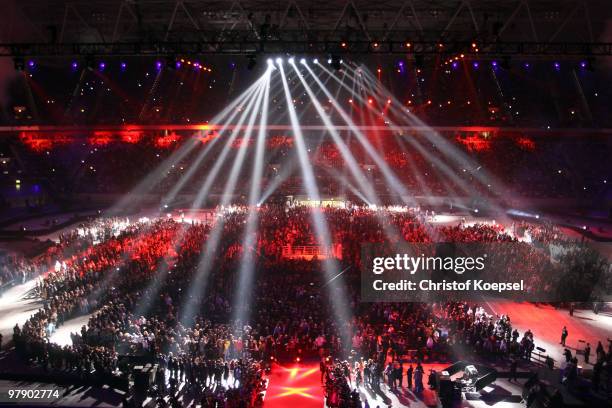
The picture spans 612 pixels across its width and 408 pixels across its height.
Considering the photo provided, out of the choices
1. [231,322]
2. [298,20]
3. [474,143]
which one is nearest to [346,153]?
[474,143]

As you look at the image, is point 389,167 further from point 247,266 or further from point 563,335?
point 563,335

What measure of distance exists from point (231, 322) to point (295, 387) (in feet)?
9.68

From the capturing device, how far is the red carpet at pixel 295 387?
29.5 feet

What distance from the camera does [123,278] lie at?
47.5 ft

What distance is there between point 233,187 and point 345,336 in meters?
21.7

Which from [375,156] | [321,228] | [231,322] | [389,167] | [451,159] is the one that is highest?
[375,156]

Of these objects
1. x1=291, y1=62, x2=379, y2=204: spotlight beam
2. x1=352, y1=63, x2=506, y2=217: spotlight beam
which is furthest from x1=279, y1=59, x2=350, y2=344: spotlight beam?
x1=352, y1=63, x2=506, y2=217: spotlight beam

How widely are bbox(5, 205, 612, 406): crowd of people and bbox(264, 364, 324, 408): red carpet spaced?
0.30 metres

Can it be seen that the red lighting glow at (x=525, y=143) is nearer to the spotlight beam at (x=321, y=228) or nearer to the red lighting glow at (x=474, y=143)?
the red lighting glow at (x=474, y=143)

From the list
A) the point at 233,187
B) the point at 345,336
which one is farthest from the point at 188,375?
the point at 233,187

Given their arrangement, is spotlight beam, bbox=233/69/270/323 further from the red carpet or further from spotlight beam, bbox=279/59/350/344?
spotlight beam, bbox=279/59/350/344

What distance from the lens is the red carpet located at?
8.99 metres

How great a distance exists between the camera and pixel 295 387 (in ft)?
31.3

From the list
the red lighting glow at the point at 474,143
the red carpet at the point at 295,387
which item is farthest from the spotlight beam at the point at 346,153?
the red carpet at the point at 295,387
